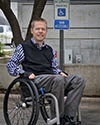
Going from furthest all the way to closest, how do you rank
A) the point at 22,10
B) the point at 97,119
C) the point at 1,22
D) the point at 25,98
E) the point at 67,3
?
the point at 1,22
the point at 22,10
the point at 67,3
the point at 97,119
the point at 25,98

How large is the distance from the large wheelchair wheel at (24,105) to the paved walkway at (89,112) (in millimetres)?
603

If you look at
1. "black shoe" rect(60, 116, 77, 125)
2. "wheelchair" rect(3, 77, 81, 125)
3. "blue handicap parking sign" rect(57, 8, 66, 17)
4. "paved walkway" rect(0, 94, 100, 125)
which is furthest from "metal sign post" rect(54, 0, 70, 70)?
"black shoe" rect(60, 116, 77, 125)

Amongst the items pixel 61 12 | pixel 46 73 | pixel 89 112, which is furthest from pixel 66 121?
pixel 61 12

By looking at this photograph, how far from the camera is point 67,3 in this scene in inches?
340

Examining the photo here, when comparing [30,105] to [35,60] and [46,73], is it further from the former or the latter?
[35,60]

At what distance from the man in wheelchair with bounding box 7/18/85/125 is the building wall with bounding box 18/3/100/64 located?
6.65 meters

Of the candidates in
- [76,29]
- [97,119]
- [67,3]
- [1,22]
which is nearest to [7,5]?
[67,3]

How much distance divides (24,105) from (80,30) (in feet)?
23.8

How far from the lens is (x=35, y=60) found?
5336 millimetres

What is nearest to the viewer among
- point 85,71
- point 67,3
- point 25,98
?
point 25,98

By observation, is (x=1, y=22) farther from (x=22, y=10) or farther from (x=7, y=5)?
(x=7, y=5)

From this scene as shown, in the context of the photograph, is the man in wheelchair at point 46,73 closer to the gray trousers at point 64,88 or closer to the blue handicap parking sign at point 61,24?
the gray trousers at point 64,88

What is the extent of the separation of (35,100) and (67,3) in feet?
13.5

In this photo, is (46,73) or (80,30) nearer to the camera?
(46,73)
